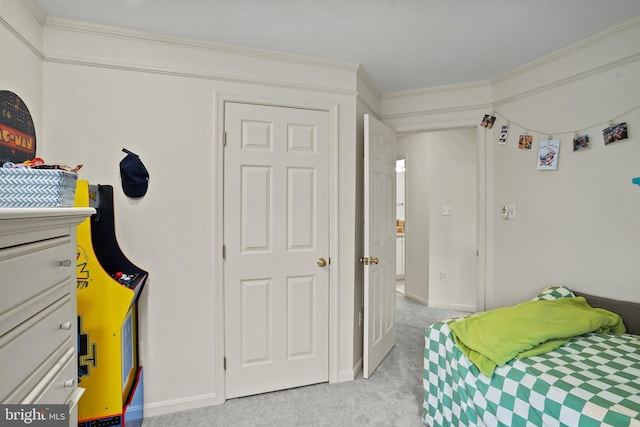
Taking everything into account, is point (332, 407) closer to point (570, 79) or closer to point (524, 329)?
point (524, 329)

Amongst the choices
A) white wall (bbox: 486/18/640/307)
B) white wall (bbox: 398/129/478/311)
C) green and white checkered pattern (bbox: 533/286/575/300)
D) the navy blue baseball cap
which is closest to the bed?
green and white checkered pattern (bbox: 533/286/575/300)

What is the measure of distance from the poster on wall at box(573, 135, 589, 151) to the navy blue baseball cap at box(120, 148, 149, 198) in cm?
279

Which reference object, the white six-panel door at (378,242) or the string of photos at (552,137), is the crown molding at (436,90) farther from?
the white six-panel door at (378,242)

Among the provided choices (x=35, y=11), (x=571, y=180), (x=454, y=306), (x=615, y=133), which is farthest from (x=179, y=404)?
(x=454, y=306)

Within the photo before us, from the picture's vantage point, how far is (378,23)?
1938 millimetres

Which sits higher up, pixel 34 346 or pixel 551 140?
pixel 551 140

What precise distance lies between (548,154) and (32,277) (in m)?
2.92

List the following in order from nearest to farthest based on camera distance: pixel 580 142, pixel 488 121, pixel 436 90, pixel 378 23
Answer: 1. pixel 378 23
2. pixel 580 142
3. pixel 488 121
4. pixel 436 90

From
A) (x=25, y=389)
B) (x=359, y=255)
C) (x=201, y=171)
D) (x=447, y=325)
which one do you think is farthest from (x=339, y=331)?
(x=25, y=389)

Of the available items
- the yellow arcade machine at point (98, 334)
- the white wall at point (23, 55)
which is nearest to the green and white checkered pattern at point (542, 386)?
the yellow arcade machine at point (98, 334)

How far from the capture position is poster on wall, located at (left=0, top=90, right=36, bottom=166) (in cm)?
153

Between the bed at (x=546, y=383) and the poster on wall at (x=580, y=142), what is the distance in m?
0.99

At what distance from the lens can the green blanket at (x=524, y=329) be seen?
5.36ft

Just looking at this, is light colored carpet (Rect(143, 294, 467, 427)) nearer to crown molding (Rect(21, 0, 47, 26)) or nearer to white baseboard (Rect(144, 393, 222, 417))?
white baseboard (Rect(144, 393, 222, 417))
